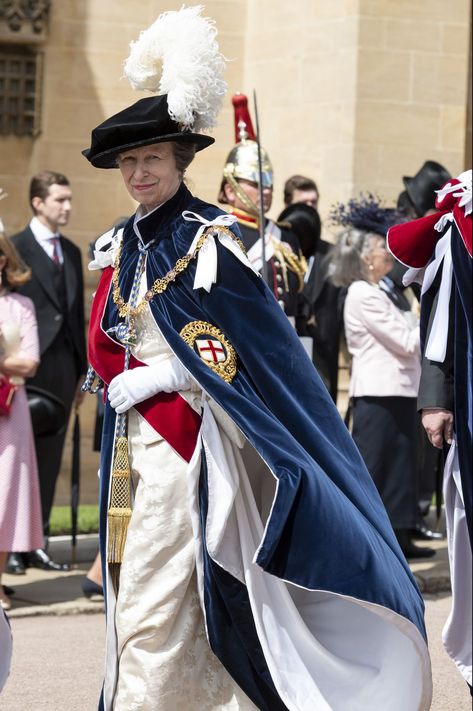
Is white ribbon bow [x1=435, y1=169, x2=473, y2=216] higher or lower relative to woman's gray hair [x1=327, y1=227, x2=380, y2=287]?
lower

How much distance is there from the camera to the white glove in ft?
17.2

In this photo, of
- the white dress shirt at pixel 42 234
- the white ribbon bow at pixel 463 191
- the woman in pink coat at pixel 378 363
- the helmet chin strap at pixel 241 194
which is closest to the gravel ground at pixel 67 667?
the woman in pink coat at pixel 378 363

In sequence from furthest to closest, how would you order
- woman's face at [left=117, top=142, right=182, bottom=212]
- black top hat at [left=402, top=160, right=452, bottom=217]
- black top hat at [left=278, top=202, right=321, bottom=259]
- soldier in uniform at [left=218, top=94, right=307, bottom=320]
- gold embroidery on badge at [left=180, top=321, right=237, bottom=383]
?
1. black top hat at [left=402, top=160, right=452, bottom=217]
2. black top hat at [left=278, top=202, right=321, bottom=259]
3. soldier in uniform at [left=218, top=94, right=307, bottom=320]
4. woman's face at [left=117, top=142, right=182, bottom=212]
5. gold embroidery on badge at [left=180, top=321, right=237, bottom=383]

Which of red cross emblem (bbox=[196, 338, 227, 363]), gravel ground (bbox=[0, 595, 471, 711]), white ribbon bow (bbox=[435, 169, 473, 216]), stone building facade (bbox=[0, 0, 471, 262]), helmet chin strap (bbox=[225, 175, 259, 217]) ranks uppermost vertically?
stone building facade (bbox=[0, 0, 471, 262])

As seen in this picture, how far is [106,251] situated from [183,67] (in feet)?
2.35

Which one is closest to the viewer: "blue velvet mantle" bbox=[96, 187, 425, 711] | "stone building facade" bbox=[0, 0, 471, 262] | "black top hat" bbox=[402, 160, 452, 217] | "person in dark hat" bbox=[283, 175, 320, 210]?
"blue velvet mantle" bbox=[96, 187, 425, 711]

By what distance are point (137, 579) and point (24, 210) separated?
8.00 metres

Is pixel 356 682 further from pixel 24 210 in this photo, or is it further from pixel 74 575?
pixel 24 210

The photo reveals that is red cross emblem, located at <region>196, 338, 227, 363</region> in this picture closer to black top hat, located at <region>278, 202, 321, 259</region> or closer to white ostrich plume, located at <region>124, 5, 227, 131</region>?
white ostrich plume, located at <region>124, 5, 227, 131</region>

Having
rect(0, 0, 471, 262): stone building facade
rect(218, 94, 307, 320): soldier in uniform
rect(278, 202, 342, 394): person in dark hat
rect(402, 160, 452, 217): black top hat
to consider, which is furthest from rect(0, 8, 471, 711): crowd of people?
rect(0, 0, 471, 262): stone building facade

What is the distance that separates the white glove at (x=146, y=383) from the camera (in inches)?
206

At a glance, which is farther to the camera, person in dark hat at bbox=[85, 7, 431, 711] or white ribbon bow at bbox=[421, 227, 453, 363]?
white ribbon bow at bbox=[421, 227, 453, 363]

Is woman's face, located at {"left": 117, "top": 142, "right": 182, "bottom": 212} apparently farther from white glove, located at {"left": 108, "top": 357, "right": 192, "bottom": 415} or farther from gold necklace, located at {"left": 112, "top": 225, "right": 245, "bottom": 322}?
white glove, located at {"left": 108, "top": 357, "right": 192, "bottom": 415}

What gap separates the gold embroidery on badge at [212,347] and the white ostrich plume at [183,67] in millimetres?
665
